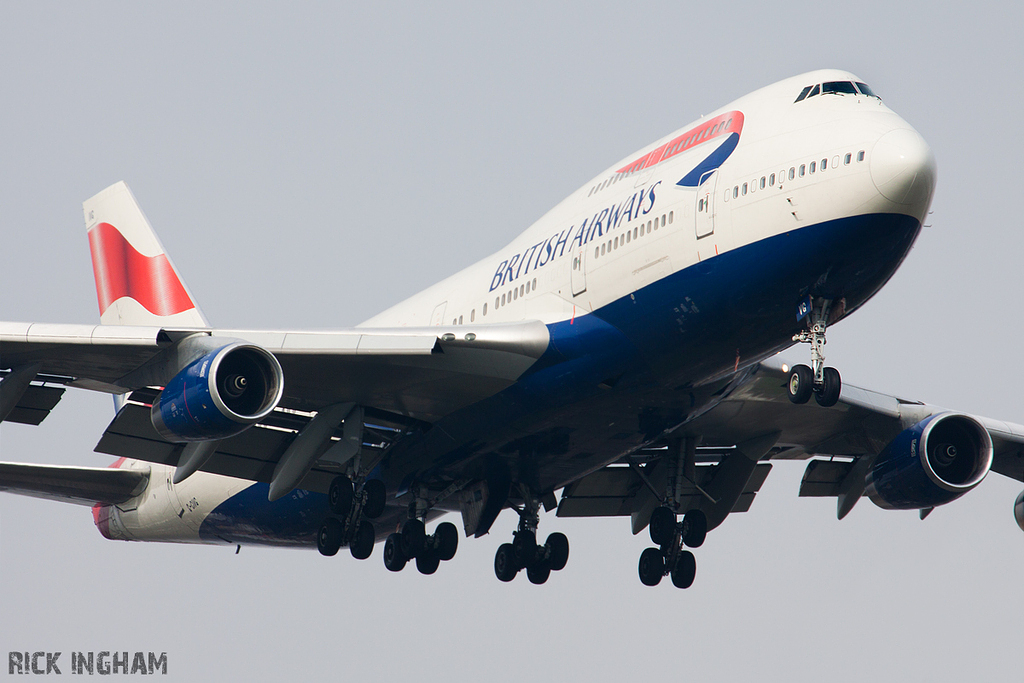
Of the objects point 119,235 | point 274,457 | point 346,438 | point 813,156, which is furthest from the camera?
point 119,235

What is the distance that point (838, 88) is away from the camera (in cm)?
2069

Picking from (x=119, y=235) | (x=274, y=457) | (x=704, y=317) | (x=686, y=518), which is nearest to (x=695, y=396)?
(x=704, y=317)

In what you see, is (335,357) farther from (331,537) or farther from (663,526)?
(663,526)

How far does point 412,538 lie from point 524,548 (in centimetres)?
249

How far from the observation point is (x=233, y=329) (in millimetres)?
23250

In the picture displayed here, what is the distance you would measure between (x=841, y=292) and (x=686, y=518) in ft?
31.5

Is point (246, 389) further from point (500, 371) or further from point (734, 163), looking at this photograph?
point (734, 163)

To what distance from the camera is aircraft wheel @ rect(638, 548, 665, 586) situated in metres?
28.4

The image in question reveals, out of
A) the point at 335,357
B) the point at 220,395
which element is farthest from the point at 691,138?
the point at 220,395

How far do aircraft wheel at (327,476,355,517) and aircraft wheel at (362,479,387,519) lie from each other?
1.03 ft

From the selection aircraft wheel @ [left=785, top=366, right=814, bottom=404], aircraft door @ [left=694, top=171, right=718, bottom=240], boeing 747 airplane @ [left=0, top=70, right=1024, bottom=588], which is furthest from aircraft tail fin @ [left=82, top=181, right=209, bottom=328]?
aircraft wheel @ [left=785, top=366, right=814, bottom=404]

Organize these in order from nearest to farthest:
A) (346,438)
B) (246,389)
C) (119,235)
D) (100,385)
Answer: (246,389) < (100,385) < (346,438) < (119,235)

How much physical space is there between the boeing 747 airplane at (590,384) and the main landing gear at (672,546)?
5 cm

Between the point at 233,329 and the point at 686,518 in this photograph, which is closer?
the point at 233,329
